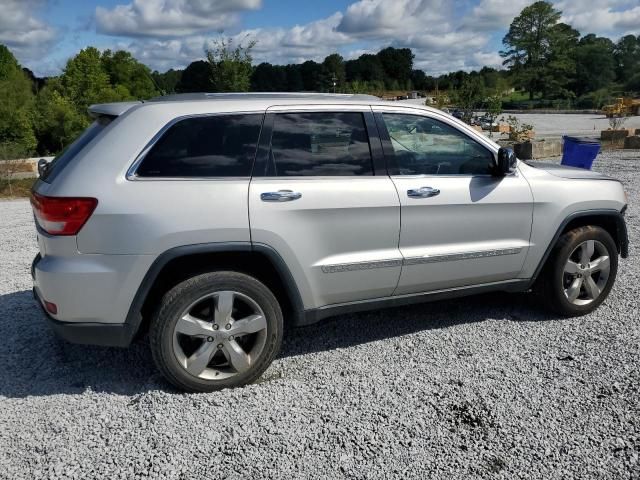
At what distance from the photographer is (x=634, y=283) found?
17.0 ft

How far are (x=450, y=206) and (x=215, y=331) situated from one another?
1.75 meters

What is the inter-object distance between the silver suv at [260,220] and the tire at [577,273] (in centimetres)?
22

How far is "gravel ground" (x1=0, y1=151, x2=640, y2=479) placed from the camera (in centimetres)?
273

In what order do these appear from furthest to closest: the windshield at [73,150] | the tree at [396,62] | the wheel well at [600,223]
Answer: the tree at [396,62], the wheel well at [600,223], the windshield at [73,150]

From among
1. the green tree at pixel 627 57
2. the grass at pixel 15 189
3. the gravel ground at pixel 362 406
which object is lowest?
the grass at pixel 15 189

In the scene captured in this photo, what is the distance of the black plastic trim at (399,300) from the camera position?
3600 millimetres

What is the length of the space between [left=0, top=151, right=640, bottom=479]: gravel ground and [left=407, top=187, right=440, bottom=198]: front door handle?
110 cm

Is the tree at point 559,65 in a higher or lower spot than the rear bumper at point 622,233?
higher

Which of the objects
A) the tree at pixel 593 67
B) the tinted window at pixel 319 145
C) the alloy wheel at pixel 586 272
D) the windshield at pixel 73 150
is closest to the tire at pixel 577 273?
the alloy wheel at pixel 586 272

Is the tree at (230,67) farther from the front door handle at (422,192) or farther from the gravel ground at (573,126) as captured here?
the front door handle at (422,192)

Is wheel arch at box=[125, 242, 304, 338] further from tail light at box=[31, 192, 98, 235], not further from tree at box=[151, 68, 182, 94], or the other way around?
tree at box=[151, 68, 182, 94]

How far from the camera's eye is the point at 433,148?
12.9 feet

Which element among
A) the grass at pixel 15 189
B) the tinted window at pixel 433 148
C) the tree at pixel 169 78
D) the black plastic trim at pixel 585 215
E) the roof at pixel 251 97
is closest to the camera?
the roof at pixel 251 97

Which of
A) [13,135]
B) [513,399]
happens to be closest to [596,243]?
[513,399]
